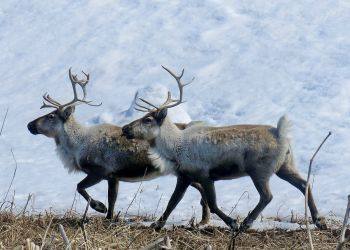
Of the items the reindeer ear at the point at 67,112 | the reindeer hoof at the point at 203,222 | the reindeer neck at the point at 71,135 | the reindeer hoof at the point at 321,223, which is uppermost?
the reindeer ear at the point at 67,112

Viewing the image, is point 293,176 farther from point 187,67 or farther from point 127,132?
point 187,67

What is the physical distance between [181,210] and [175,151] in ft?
10.2

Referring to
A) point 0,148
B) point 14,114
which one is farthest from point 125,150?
point 14,114

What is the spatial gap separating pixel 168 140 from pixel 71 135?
1425 mm

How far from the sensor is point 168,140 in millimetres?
8602

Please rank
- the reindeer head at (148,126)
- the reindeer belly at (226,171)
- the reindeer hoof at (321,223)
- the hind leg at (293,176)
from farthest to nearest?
the reindeer head at (148,126) < the hind leg at (293,176) < the reindeer belly at (226,171) < the reindeer hoof at (321,223)

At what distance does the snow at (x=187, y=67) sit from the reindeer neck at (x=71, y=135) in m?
3.69

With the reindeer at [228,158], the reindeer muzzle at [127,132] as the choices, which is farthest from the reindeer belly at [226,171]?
the reindeer muzzle at [127,132]

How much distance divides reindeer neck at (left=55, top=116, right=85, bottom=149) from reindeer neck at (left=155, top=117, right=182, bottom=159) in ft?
3.52

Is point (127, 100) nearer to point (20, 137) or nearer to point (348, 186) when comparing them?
point (20, 137)

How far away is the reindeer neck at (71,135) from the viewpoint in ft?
31.0

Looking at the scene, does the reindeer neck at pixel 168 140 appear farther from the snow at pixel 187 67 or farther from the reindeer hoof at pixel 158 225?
the snow at pixel 187 67

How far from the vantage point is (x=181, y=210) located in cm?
1148

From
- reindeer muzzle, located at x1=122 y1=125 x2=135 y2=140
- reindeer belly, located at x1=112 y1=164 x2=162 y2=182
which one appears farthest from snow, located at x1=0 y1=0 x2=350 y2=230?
reindeer muzzle, located at x1=122 y1=125 x2=135 y2=140
